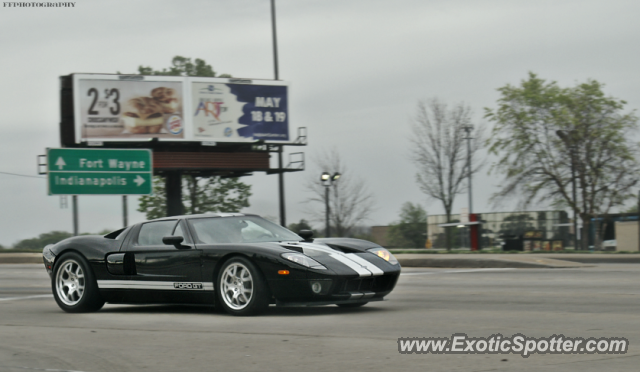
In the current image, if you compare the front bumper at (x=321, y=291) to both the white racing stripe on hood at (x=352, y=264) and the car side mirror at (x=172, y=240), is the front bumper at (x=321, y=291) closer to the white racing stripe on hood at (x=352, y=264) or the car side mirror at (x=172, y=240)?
the white racing stripe on hood at (x=352, y=264)

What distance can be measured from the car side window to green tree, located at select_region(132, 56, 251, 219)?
46.7 m

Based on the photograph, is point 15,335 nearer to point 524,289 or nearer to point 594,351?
point 594,351

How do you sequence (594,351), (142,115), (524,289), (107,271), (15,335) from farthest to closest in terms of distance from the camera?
(142,115) < (524,289) < (107,271) < (15,335) < (594,351)

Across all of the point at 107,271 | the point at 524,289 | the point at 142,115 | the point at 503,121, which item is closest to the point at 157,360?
the point at 107,271

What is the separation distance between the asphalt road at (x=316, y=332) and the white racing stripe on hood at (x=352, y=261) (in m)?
0.49

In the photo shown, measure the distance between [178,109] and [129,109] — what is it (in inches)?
110

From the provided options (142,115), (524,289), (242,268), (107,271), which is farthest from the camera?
(142,115)

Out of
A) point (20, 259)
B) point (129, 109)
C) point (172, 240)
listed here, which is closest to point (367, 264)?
point (172, 240)

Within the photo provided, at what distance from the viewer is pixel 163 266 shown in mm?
8867

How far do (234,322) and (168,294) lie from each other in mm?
1340

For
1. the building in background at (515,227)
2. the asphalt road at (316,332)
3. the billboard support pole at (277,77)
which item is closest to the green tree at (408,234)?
the building in background at (515,227)

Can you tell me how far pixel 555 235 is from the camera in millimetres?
40375

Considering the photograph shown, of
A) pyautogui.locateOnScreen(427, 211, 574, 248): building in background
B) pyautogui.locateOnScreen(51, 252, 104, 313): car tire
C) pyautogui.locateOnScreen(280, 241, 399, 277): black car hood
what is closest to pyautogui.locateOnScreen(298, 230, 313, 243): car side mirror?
pyautogui.locateOnScreen(280, 241, 399, 277): black car hood

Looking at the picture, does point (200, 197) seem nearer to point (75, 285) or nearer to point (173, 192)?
point (173, 192)
